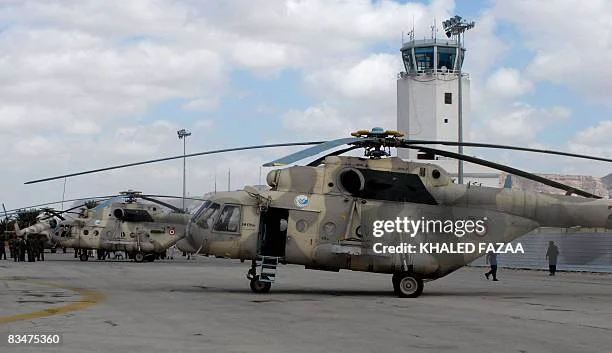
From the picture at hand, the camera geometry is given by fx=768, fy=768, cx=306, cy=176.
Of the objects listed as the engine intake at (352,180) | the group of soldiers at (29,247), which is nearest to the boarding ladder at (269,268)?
the engine intake at (352,180)

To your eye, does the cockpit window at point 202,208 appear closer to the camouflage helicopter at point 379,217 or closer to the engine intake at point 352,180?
the camouflage helicopter at point 379,217

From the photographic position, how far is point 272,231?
19062mm

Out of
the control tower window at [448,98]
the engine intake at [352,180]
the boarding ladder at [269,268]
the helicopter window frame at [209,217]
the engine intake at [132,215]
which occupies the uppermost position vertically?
the control tower window at [448,98]

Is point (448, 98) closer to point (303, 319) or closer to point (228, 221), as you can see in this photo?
point (228, 221)

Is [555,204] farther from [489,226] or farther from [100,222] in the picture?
[100,222]

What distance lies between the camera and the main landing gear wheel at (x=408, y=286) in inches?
724

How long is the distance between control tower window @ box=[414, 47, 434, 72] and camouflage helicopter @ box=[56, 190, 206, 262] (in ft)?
164

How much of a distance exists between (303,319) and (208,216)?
275 inches

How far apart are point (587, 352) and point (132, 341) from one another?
18.8ft

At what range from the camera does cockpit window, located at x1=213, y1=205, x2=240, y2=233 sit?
62.7ft

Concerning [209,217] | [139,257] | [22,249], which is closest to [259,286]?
[209,217]

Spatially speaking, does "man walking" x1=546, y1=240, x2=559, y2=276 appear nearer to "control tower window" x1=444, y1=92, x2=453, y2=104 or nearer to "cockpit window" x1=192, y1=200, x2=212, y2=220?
"cockpit window" x1=192, y1=200, x2=212, y2=220

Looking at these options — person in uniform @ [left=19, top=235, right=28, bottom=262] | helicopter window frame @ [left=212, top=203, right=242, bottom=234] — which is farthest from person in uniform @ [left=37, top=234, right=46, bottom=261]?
helicopter window frame @ [left=212, top=203, right=242, bottom=234]

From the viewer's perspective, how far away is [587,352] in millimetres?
9469
